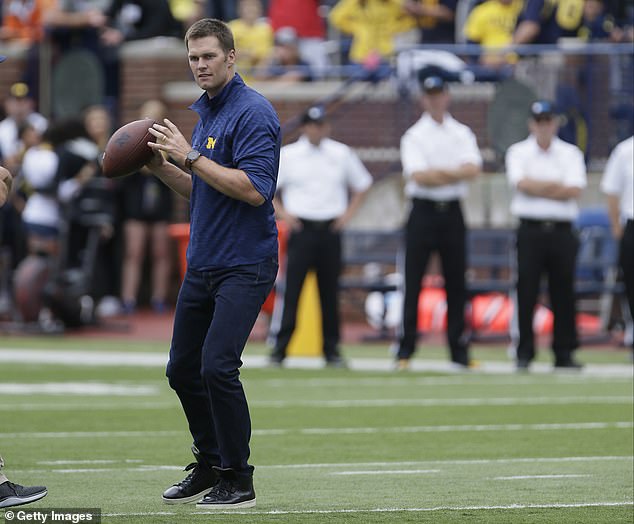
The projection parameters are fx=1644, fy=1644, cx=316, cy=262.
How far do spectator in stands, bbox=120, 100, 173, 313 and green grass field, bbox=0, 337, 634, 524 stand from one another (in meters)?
5.00

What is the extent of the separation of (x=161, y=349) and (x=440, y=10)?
6327 millimetres

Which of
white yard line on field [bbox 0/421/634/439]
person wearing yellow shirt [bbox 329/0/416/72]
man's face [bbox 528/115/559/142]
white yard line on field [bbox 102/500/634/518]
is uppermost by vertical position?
person wearing yellow shirt [bbox 329/0/416/72]

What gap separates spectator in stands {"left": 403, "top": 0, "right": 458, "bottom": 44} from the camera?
2036 cm

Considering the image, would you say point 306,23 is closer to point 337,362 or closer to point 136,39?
point 136,39

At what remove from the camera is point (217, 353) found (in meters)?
6.98

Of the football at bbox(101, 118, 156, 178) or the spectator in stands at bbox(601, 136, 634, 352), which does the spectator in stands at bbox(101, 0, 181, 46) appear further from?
the football at bbox(101, 118, 156, 178)

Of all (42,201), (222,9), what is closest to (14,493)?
(42,201)

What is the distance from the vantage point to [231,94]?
7141 mm

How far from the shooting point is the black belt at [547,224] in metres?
14.1

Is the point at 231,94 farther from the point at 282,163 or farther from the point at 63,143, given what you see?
the point at 63,143

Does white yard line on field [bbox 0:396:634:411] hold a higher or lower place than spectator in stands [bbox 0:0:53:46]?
lower

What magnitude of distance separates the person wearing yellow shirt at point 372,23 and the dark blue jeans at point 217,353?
13.5m

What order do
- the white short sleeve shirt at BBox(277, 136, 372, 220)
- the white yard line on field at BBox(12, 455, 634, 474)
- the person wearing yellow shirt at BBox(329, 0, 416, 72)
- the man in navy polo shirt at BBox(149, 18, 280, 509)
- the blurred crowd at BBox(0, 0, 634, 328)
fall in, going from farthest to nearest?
the person wearing yellow shirt at BBox(329, 0, 416, 72) → the blurred crowd at BBox(0, 0, 634, 328) → the white short sleeve shirt at BBox(277, 136, 372, 220) → the white yard line on field at BBox(12, 455, 634, 474) → the man in navy polo shirt at BBox(149, 18, 280, 509)

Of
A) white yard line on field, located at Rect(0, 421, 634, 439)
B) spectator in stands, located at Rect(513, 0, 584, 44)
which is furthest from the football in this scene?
spectator in stands, located at Rect(513, 0, 584, 44)
